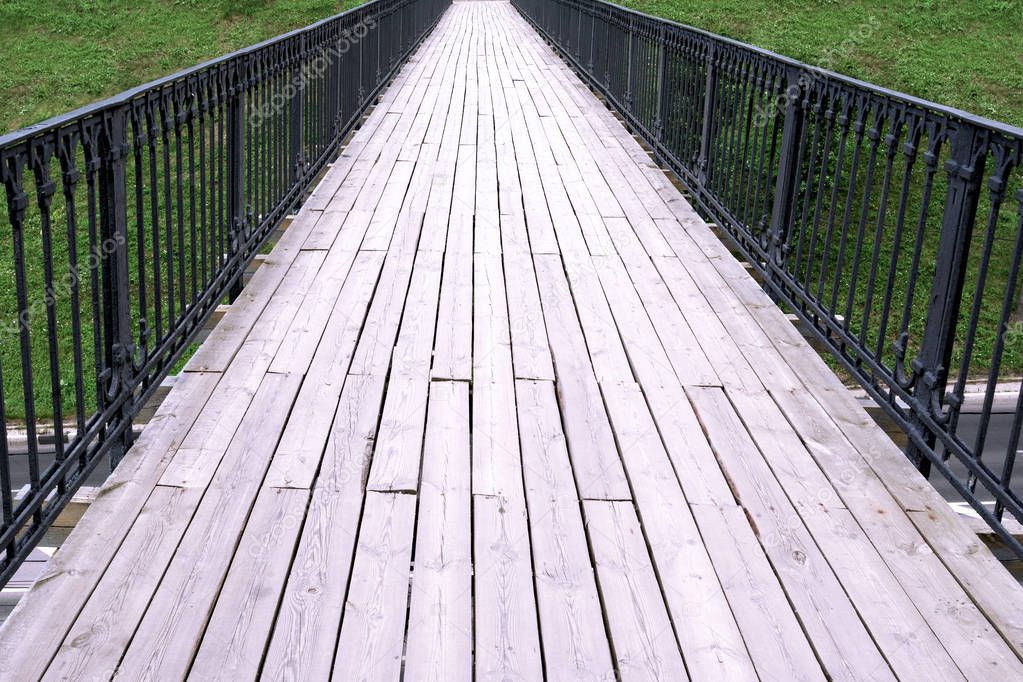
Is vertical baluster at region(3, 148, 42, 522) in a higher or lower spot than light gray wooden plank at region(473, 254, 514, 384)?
higher

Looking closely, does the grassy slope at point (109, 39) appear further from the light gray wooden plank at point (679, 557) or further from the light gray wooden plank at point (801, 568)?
the light gray wooden plank at point (801, 568)

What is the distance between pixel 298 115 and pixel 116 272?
384 centimetres

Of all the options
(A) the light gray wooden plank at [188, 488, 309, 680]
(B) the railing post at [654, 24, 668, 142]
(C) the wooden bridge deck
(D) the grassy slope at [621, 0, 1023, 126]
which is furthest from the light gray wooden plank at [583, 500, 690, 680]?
(D) the grassy slope at [621, 0, 1023, 126]

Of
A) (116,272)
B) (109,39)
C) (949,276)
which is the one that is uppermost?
(949,276)

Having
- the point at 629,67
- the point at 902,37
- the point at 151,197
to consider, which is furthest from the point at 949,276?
the point at 902,37

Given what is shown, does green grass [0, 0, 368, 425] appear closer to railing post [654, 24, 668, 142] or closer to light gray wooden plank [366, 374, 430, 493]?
railing post [654, 24, 668, 142]

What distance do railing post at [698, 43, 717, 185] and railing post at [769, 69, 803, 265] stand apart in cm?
180

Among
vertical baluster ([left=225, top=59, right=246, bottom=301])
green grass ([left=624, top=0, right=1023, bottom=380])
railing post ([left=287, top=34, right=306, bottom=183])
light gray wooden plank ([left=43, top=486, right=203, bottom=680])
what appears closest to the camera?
light gray wooden plank ([left=43, top=486, right=203, bottom=680])

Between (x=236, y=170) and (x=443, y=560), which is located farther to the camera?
(x=236, y=170)

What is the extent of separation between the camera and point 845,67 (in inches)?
1261

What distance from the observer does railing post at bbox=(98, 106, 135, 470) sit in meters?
3.39

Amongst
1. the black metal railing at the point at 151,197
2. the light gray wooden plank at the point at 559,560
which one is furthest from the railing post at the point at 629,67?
the light gray wooden plank at the point at 559,560

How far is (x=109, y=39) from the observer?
39.0 metres

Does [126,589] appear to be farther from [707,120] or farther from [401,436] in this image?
[707,120]
